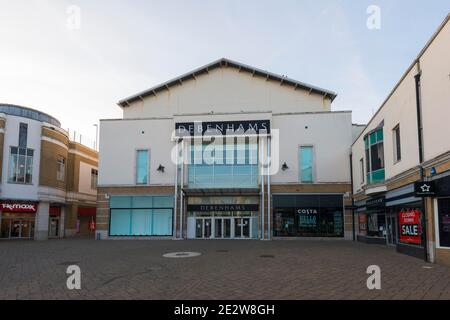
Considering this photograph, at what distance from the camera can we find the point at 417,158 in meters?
14.1

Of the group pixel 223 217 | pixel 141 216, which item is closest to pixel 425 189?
pixel 223 217

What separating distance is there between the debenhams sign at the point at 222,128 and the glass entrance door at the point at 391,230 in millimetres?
11034

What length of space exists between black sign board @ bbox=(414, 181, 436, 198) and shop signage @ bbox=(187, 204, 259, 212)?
1532 cm

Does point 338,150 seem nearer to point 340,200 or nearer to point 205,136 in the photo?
point 340,200

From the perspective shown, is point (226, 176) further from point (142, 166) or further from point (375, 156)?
point (375, 156)

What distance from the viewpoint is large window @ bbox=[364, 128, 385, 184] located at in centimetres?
1917

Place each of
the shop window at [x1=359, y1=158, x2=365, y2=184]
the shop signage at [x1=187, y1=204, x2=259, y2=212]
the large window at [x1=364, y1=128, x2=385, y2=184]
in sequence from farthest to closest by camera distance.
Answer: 1. the shop signage at [x1=187, y1=204, x2=259, y2=212]
2. the shop window at [x1=359, y1=158, x2=365, y2=184]
3. the large window at [x1=364, y1=128, x2=385, y2=184]

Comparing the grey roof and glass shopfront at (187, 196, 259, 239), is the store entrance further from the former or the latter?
the grey roof

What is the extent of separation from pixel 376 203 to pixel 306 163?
8.22 metres

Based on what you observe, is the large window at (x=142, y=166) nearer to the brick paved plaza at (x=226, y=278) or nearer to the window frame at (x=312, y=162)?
the window frame at (x=312, y=162)

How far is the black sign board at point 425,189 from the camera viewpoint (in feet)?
41.5

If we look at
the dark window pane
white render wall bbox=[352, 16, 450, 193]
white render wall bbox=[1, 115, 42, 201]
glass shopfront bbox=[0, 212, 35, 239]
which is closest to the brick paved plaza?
white render wall bbox=[352, 16, 450, 193]

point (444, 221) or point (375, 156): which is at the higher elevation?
point (375, 156)
